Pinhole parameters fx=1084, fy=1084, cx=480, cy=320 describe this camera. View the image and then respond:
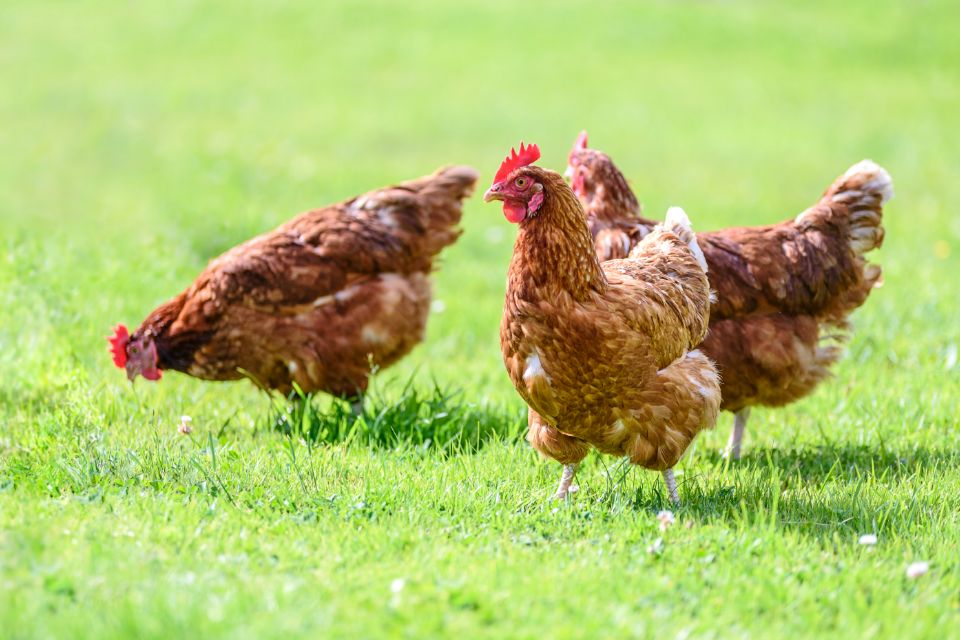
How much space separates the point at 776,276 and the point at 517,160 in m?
2.02

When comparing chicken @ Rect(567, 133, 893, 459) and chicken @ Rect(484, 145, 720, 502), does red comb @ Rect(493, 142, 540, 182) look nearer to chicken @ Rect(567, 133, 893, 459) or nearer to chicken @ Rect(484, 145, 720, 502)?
chicken @ Rect(484, 145, 720, 502)

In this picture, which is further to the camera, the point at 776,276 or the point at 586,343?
the point at 776,276

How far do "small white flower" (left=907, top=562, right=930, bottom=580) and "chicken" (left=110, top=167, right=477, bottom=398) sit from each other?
11.2 feet

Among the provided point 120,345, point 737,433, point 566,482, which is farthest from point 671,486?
point 120,345

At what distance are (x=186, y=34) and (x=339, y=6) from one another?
319 centimetres

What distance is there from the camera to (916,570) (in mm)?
4059

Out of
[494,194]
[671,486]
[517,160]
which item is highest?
[517,160]

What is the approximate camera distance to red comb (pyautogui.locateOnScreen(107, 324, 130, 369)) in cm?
639

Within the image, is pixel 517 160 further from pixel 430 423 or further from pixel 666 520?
pixel 430 423

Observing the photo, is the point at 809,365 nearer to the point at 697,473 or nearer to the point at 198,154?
the point at 697,473

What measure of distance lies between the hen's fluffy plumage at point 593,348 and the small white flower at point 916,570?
3.99 feet

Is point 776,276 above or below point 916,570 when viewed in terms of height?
above

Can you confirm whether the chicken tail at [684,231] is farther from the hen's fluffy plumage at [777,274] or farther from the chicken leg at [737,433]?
the chicken leg at [737,433]

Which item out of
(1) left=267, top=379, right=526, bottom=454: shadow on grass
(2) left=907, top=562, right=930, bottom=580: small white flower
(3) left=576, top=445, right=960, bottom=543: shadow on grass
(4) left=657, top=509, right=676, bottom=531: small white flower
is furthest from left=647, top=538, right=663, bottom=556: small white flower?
(1) left=267, top=379, right=526, bottom=454: shadow on grass
